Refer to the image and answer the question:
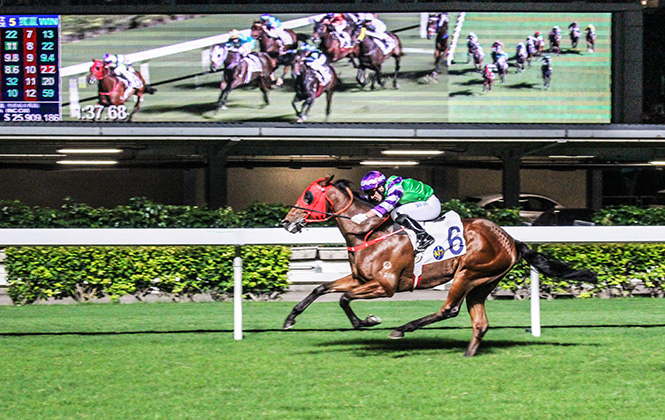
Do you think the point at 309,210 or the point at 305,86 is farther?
the point at 305,86

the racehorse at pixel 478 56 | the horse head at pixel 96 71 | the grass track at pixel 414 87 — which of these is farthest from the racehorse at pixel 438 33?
the horse head at pixel 96 71

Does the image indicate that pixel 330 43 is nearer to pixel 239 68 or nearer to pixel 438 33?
pixel 239 68

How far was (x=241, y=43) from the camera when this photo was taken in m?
14.7

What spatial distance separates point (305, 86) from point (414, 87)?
6.41ft

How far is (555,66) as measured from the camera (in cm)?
1539

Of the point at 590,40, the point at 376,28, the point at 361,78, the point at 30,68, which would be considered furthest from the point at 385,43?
the point at 30,68

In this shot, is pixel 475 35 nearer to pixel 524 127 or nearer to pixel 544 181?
pixel 524 127

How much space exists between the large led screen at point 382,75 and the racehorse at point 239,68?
6 centimetres

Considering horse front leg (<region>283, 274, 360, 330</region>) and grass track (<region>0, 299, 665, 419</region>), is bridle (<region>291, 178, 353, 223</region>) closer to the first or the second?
horse front leg (<region>283, 274, 360, 330</region>)

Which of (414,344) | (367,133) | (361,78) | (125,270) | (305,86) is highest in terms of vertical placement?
(361,78)

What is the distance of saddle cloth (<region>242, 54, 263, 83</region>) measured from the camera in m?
14.7

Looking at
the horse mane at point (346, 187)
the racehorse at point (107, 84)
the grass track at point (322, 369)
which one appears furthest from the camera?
the racehorse at point (107, 84)

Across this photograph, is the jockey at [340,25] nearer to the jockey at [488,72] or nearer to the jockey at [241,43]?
the jockey at [241,43]

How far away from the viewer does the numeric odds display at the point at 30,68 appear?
14.3 m
